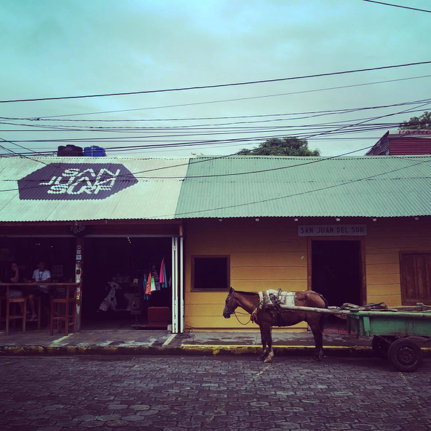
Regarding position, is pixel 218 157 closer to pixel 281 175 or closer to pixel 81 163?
pixel 281 175

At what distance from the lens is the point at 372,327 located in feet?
25.3

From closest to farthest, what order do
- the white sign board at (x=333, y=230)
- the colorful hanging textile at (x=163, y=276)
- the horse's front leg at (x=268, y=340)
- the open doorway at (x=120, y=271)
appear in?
the horse's front leg at (x=268, y=340) < the white sign board at (x=333, y=230) < the colorful hanging textile at (x=163, y=276) < the open doorway at (x=120, y=271)

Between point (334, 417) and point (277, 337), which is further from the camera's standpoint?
point (277, 337)

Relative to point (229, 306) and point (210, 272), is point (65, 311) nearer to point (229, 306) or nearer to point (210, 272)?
point (210, 272)

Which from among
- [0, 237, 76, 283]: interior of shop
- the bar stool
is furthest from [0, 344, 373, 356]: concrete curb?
[0, 237, 76, 283]: interior of shop

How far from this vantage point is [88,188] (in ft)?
41.9

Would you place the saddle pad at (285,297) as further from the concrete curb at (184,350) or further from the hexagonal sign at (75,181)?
the hexagonal sign at (75,181)

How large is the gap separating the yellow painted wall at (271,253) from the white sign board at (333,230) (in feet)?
0.47

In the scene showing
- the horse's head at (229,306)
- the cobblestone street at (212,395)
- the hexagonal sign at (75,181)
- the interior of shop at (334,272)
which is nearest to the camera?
the cobblestone street at (212,395)

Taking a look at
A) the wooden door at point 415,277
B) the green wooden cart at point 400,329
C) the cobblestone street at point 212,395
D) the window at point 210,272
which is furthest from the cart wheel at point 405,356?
the window at point 210,272

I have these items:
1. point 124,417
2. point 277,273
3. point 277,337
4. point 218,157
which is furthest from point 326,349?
point 218,157

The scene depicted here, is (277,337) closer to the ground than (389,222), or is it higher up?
closer to the ground

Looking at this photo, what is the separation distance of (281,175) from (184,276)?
461 cm

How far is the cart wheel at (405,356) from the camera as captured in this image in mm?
7629
